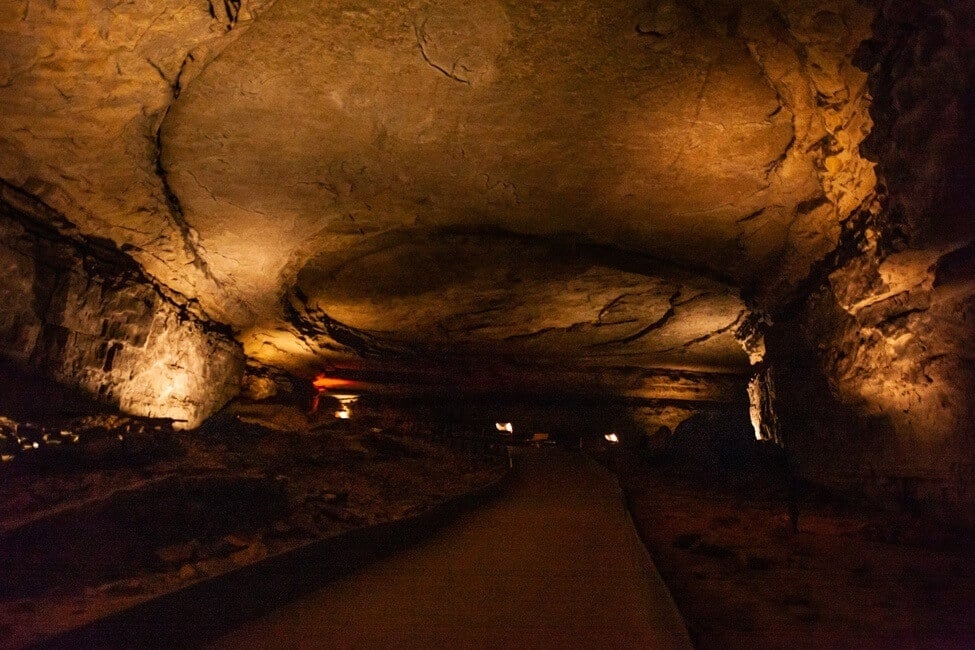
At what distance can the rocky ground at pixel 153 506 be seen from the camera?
2473 mm

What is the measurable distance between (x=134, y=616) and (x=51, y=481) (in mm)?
2544

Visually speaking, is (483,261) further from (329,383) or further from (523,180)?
(329,383)

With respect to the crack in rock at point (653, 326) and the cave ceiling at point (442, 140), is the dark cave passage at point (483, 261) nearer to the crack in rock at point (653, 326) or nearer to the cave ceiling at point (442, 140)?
the cave ceiling at point (442, 140)

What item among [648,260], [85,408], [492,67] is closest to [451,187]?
[492,67]

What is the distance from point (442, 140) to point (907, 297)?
4.39m

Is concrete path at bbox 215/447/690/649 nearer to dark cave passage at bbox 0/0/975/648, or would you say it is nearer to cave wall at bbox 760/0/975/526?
dark cave passage at bbox 0/0/975/648

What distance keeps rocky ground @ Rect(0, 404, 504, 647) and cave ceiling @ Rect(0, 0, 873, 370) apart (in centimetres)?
263

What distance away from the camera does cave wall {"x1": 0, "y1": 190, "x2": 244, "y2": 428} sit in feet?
17.8

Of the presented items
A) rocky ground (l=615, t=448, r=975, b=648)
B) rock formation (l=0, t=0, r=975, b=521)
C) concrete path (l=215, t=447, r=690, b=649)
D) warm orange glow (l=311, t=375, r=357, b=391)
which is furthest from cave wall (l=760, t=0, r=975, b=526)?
warm orange glow (l=311, t=375, r=357, b=391)

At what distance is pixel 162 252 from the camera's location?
7180 mm

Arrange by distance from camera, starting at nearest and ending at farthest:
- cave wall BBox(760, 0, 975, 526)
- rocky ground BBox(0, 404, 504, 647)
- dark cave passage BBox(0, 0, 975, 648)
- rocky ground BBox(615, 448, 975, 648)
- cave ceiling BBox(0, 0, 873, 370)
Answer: rocky ground BBox(0, 404, 504, 647) < rocky ground BBox(615, 448, 975, 648) < dark cave passage BBox(0, 0, 975, 648) < cave wall BBox(760, 0, 975, 526) < cave ceiling BBox(0, 0, 873, 370)

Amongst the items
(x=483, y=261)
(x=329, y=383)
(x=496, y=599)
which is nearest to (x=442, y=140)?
(x=483, y=261)

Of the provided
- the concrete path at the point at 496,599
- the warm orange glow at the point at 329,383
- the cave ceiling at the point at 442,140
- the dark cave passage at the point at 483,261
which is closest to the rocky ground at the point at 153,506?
the dark cave passage at the point at 483,261

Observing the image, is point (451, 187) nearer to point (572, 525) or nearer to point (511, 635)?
point (572, 525)
